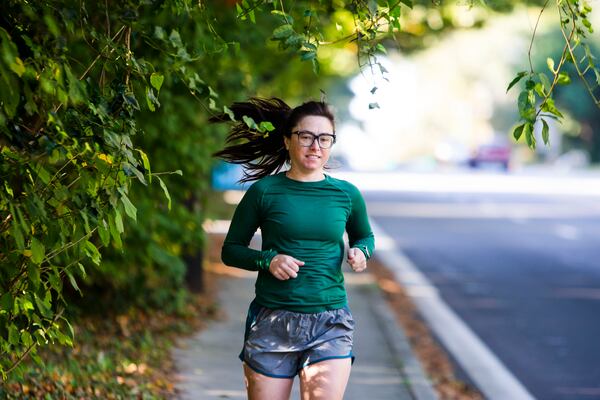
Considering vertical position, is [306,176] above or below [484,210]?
above

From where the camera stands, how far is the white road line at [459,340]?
8.73m

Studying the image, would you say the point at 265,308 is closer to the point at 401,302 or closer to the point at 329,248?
the point at 329,248

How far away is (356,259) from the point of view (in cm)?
468

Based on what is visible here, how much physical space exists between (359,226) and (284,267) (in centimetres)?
57

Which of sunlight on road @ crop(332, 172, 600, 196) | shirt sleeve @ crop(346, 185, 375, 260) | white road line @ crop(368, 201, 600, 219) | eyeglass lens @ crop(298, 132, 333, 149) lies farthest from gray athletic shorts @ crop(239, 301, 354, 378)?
sunlight on road @ crop(332, 172, 600, 196)

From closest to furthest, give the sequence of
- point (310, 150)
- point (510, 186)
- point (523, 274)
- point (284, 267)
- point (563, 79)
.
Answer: point (284, 267)
point (310, 150)
point (563, 79)
point (523, 274)
point (510, 186)

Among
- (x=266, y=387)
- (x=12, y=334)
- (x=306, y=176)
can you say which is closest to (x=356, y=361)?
(x=266, y=387)

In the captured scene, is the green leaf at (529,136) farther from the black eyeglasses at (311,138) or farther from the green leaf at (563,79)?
the black eyeglasses at (311,138)

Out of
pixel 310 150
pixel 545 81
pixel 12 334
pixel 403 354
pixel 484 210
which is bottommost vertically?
pixel 484 210

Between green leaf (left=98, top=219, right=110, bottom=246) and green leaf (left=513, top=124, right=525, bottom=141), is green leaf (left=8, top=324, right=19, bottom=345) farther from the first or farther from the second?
green leaf (left=513, top=124, right=525, bottom=141)

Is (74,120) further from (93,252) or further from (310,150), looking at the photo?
(310,150)

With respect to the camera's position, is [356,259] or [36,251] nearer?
[36,251]

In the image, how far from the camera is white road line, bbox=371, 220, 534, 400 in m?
8.73

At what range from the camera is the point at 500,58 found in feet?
296
